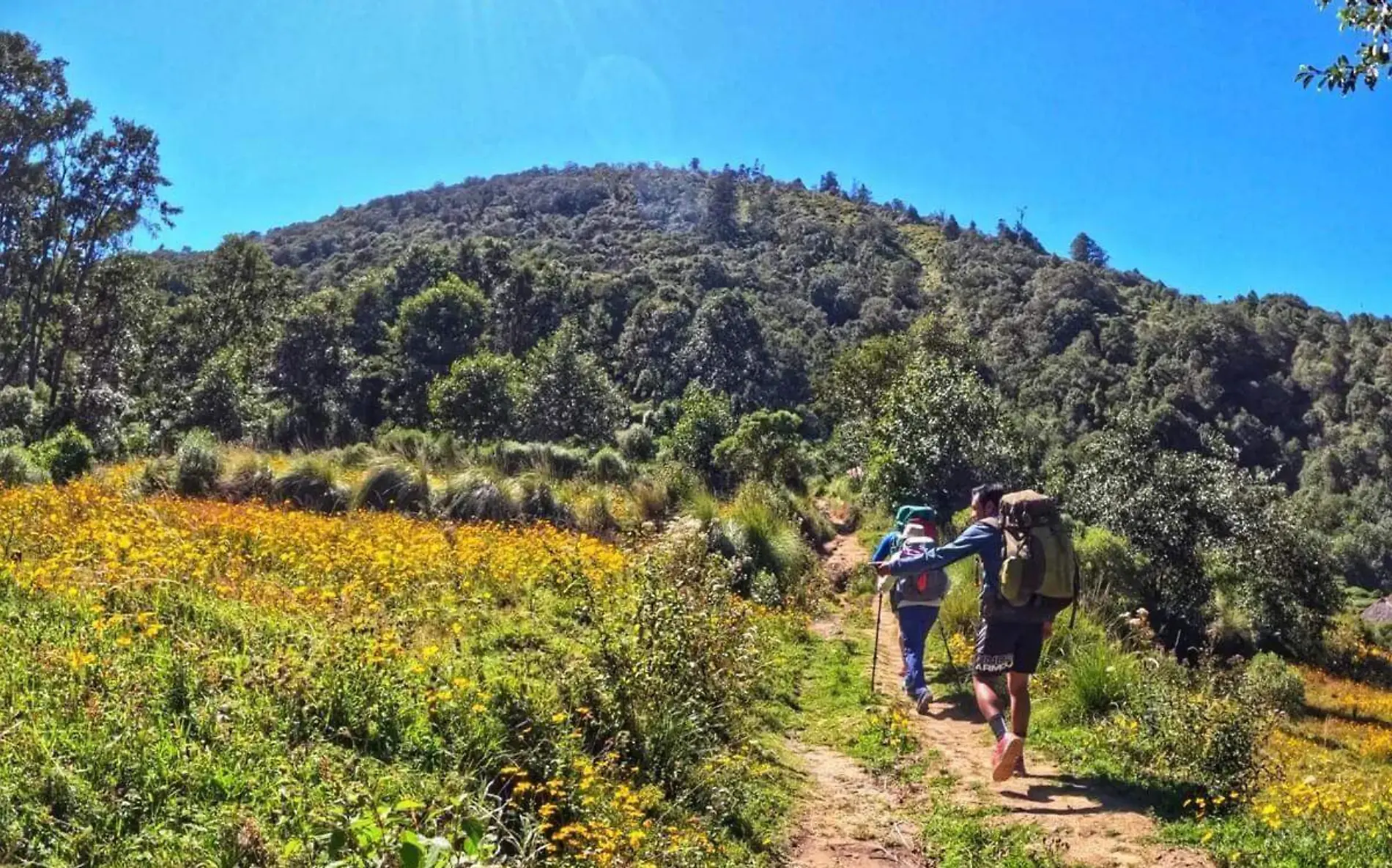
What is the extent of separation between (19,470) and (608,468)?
29.7 feet

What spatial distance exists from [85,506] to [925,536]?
766 centimetres

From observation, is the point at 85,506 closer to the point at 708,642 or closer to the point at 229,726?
the point at 229,726

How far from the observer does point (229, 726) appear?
3781 millimetres

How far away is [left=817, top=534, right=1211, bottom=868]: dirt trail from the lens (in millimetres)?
4352

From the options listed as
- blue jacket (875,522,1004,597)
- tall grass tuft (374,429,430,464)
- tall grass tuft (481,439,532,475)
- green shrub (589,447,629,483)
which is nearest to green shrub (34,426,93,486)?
tall grass tuft (374,429,430,464)

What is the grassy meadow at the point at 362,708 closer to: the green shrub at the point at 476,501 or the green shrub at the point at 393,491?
the green shrub at the point at 393,491

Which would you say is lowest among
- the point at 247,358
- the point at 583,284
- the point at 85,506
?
the point at 85,506

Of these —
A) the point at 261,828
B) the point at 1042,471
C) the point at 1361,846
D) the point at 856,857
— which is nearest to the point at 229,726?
the point at 261,828

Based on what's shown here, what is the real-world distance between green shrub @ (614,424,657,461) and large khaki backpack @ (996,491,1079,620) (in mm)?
24366

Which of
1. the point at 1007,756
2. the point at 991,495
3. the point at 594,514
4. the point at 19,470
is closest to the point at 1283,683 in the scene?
the point at 594,514

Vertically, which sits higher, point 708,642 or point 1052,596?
point 1052,596

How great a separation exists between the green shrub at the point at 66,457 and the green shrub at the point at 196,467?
147 cm

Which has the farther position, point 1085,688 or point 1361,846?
point 1085,688

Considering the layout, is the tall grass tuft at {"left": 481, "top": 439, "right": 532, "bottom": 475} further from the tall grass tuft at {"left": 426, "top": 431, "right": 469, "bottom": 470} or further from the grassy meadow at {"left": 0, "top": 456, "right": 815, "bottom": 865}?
the grassy meadow at {"left": 0, "top": 456, "right": 815, "bottom": 865}
